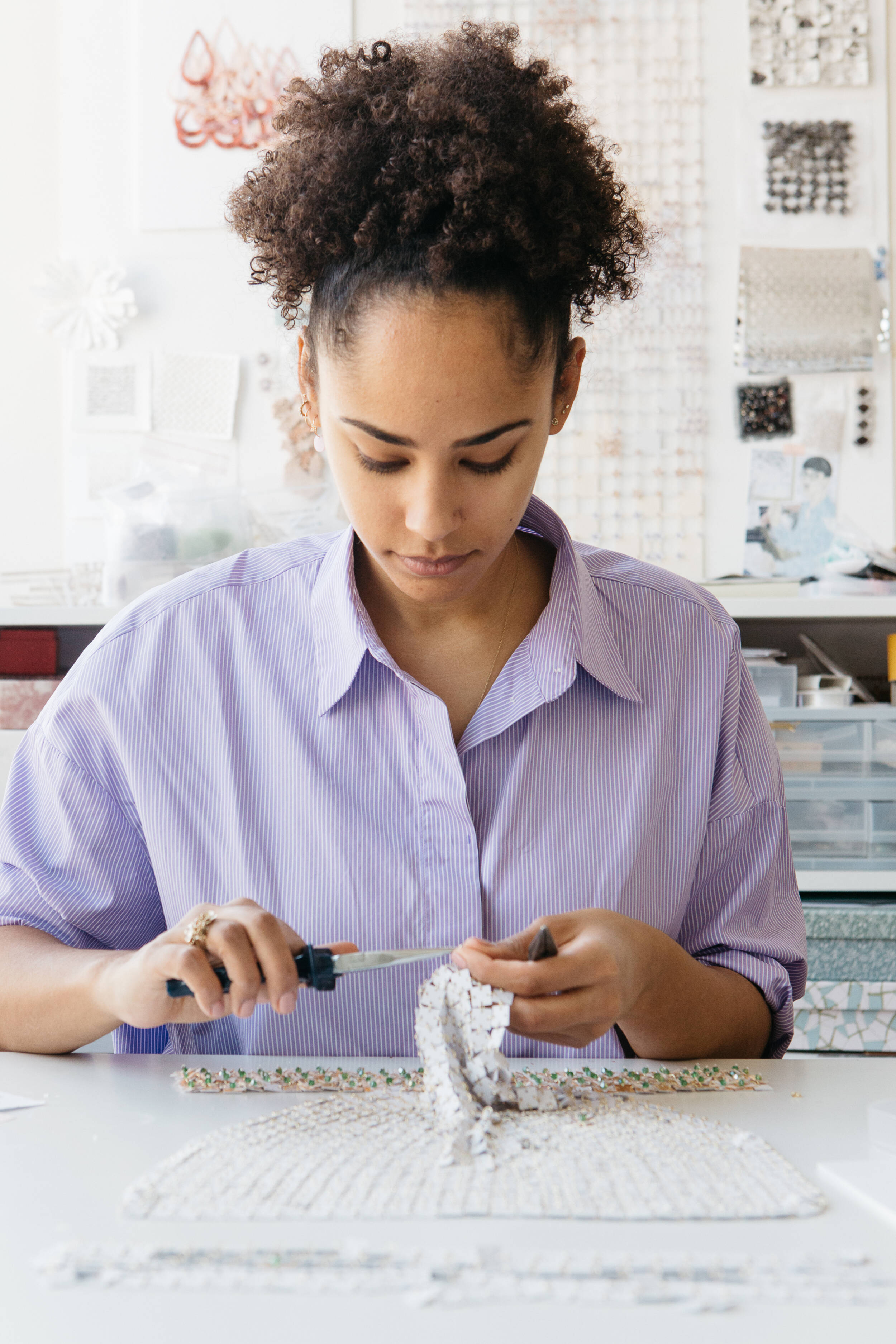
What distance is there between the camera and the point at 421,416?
2.57 feet

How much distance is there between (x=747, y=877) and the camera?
1.00m

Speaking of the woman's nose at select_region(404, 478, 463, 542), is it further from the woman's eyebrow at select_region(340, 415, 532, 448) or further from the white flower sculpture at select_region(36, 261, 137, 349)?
the white flower sculpture at select_region(36, 261, 137, 349)

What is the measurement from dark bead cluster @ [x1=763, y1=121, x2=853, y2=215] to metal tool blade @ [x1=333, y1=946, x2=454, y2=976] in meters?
1.85

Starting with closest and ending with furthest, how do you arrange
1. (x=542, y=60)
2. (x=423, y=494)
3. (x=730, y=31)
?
(x=423, y=494)
(x=542, y=60)
(x=730, y=31)

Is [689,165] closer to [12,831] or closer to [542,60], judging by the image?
[542,60]

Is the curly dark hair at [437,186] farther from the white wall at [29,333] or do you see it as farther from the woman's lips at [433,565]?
the white wall at [29,333]

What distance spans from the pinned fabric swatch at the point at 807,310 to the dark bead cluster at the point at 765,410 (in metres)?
0.03

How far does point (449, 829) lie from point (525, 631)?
208mm

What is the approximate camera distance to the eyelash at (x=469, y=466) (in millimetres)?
818

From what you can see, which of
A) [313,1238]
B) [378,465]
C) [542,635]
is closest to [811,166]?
[542,635]

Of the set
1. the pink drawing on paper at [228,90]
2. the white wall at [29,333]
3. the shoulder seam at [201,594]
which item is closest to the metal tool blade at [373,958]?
the shoulder seam at [201,594]

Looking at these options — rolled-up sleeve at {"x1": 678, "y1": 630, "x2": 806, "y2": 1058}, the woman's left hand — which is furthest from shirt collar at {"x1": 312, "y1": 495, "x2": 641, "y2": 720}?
the woman's left hand

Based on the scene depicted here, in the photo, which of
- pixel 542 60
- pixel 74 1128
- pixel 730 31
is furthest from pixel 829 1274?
pixel 730 31

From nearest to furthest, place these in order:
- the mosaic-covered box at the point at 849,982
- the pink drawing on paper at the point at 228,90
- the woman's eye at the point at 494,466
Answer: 1. the woman's eye at the point at 494,466
2. the mosaic-covered box at the point at 849,982
3. the pink drawing on paper at the point at 228,90
